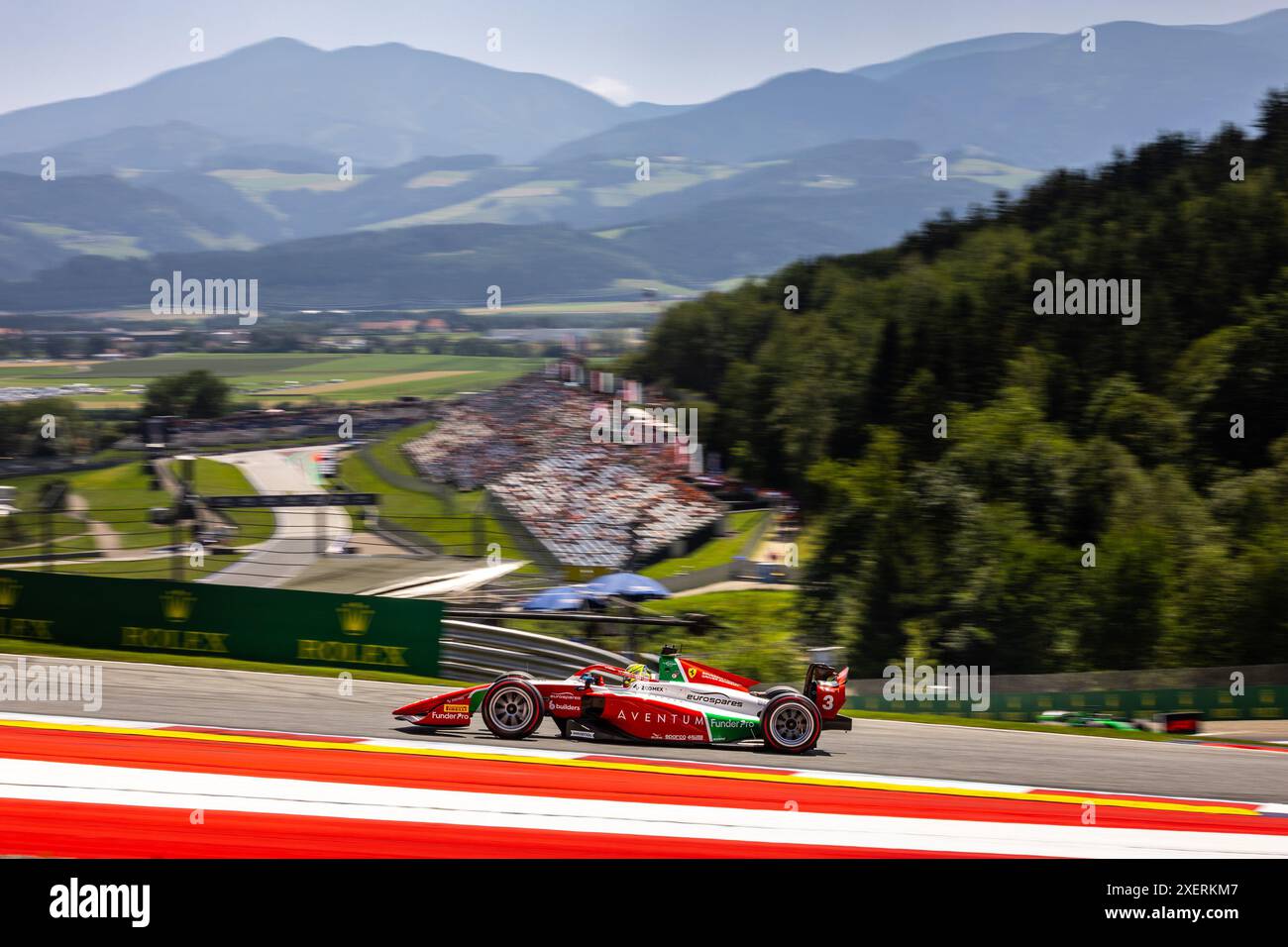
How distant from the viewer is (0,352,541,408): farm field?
5091cm

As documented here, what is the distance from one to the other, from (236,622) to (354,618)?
1528 millimetres

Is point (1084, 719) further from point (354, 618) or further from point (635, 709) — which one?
point (354, 618)

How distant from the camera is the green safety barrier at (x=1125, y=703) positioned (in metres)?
Answer: 16.2

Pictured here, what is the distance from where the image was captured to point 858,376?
5884cm

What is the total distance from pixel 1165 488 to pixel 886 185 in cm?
11560

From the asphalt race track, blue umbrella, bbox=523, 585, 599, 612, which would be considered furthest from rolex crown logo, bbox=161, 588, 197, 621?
blue umbrella, bbox=523, 585, 599, 612

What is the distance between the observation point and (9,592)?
15406 mm

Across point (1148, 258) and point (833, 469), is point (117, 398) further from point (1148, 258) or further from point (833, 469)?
point (1148, 258)

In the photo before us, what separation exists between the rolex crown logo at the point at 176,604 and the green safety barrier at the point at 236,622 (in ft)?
0.04

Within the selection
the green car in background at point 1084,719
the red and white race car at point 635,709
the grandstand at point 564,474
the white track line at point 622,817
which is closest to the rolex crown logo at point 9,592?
the white track line at point 622,817

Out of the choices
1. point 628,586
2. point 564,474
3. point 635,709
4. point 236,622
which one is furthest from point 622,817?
point 564,474

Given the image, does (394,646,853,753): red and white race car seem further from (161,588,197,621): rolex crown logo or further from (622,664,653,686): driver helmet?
(161,588,197,621): rolex crown logo
